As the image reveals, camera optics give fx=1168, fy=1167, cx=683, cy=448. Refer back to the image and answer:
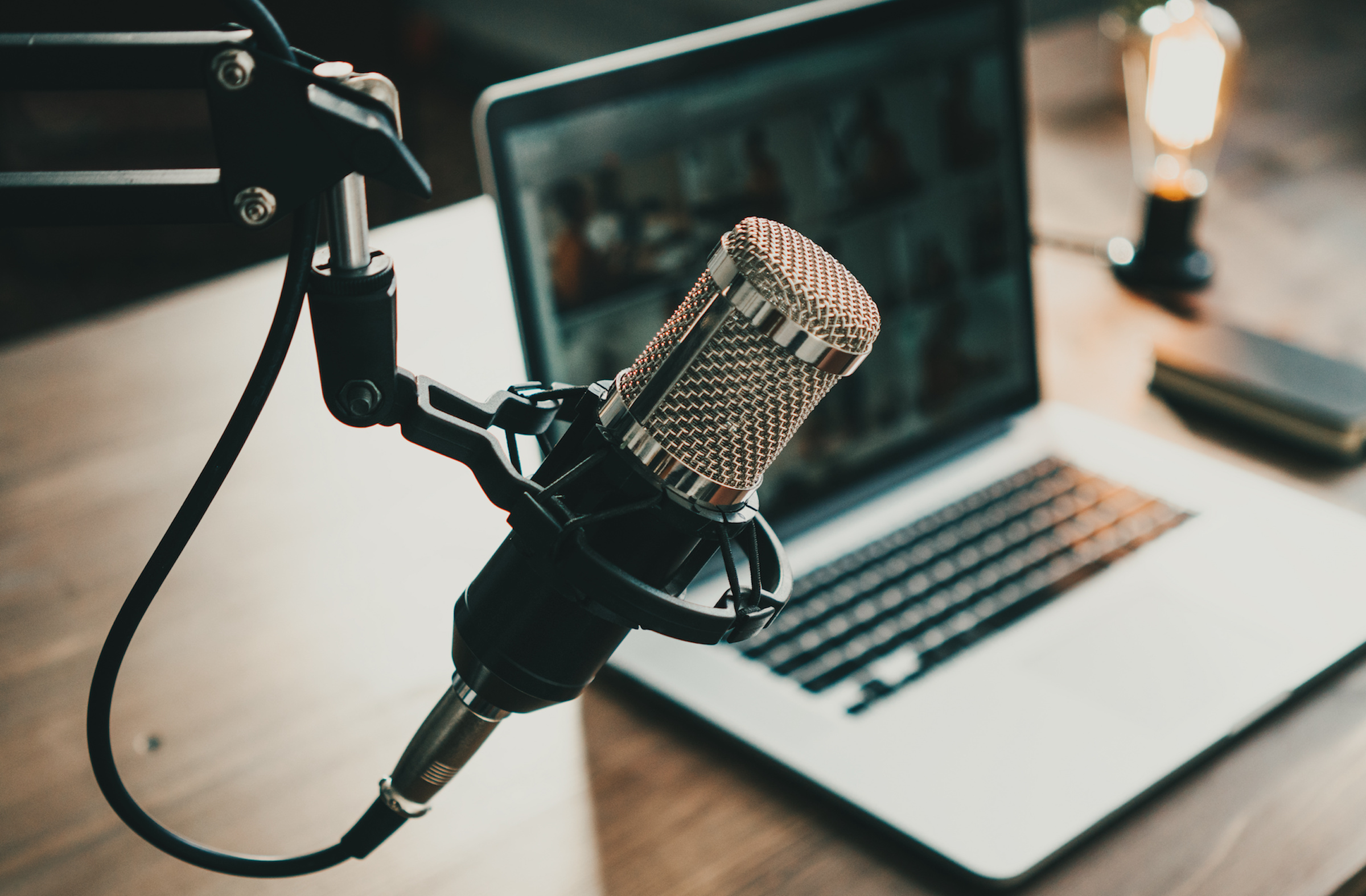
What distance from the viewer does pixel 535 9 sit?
3.76m

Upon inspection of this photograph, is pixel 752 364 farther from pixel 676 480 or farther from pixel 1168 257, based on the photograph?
pixel 1168 257

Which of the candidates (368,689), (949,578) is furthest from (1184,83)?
(368,689)

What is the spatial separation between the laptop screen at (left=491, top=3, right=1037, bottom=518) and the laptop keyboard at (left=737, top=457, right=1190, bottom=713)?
0.07 metres

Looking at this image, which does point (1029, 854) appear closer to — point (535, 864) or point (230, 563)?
point (535, 864)

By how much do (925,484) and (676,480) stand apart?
0.55 meters

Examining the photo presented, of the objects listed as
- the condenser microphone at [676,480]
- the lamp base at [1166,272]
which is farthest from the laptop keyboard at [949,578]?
the lamp base at [1166,272]

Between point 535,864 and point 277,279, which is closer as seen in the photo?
point 535,864

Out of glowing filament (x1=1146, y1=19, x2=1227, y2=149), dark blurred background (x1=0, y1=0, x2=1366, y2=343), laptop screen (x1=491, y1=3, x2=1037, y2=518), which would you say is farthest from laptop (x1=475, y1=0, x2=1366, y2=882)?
dark blurred background (x1=0, y1=0, x2=1366, y2=343)

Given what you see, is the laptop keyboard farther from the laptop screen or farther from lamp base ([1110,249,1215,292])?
lamp base ([1110,249,1215,292])

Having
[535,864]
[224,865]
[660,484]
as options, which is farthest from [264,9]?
[535,864]

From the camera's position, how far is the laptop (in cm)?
63

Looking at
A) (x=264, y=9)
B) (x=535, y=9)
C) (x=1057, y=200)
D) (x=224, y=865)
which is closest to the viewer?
(x=264, y=9)

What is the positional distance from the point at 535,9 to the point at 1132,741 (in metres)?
3.58

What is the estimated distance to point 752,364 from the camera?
336mm
